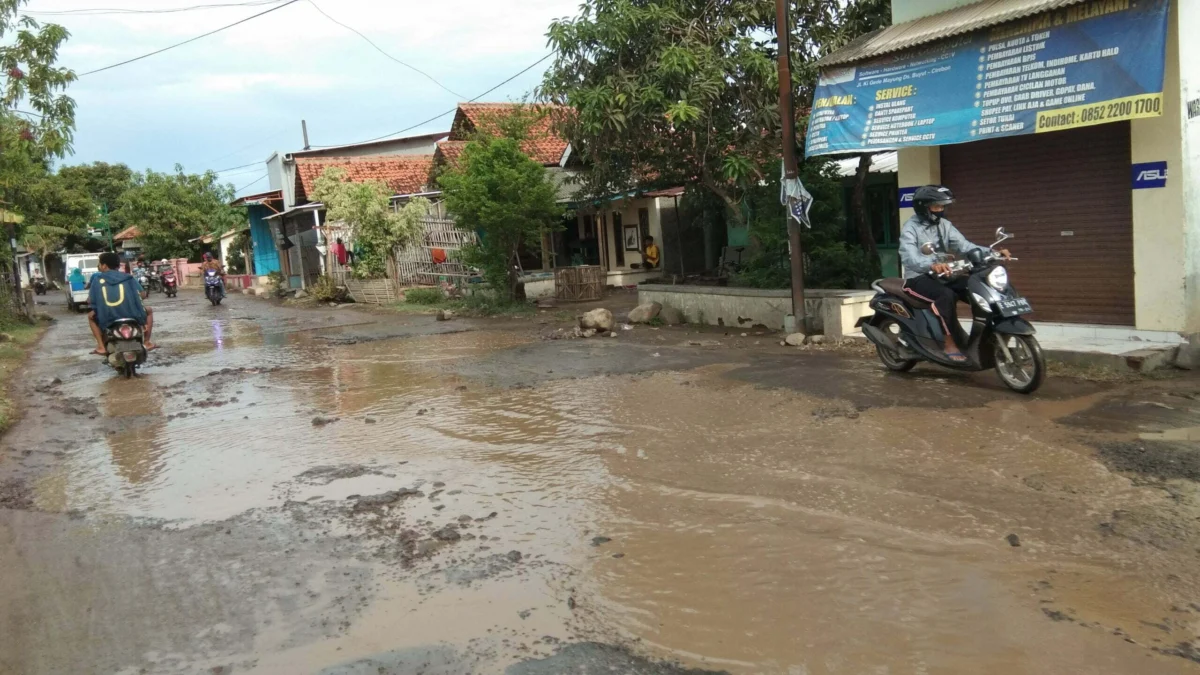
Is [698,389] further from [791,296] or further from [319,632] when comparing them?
[319,632]

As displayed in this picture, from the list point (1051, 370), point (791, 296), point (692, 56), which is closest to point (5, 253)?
point (692, 56)

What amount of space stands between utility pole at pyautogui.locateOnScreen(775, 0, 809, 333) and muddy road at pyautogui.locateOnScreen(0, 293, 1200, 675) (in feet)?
7.20

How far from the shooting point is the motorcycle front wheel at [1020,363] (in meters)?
6.90

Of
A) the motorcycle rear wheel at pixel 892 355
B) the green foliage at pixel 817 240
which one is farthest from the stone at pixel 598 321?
the motorcycle rear wheel at pixel 892 355

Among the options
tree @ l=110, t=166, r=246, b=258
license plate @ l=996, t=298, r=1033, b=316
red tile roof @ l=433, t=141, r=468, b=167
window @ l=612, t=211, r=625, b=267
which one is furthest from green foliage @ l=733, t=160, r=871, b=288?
tree @ l=110, t=166, r=246, b=258

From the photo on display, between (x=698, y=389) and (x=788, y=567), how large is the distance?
4.31 m

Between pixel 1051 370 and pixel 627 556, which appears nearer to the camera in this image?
pixel 627 556

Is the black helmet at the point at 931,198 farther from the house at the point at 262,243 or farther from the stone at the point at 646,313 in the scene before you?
the house at the point at 262,243

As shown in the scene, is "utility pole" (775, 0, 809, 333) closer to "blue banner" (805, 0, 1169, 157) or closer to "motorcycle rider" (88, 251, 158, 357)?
"blue banner" (805, 0, 1169, 157)

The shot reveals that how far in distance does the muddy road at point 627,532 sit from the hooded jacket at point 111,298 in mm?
2627

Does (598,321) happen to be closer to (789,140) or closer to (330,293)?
(789,140)

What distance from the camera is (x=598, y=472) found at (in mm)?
5859

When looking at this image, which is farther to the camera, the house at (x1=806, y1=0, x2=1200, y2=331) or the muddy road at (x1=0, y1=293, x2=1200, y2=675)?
the house at (x1=806, y1=0, x2=1200, y2=331)

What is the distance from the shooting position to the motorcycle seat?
7.87 m
